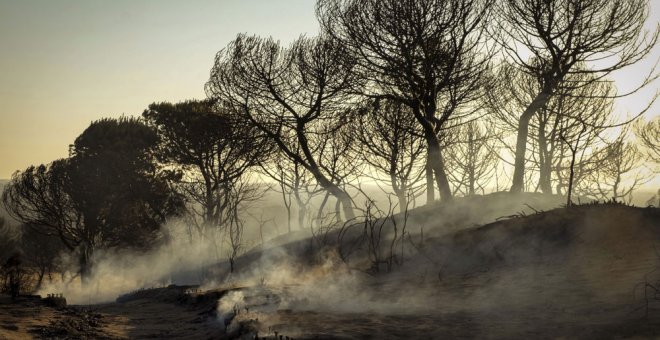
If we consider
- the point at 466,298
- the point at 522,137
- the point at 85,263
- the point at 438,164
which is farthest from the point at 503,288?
the point at 85,263

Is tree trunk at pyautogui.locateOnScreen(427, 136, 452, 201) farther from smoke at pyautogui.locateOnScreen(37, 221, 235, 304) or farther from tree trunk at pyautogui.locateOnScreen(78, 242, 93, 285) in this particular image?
tree trunk at pyautogui.locateOnScreen(78, 242, 93, 285)

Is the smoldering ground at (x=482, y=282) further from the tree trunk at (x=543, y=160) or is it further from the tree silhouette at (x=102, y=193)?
the tree silhouette at (x=102, y=193)

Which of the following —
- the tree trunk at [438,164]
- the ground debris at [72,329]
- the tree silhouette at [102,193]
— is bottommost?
the ground debris at [72,329]

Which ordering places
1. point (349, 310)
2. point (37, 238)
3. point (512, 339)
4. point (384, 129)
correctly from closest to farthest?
point (512, 339), point (349, 310), point (384, 129), point (37, 238)

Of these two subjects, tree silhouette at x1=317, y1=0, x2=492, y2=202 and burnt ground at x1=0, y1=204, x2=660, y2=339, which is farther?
tree silhouette at x1=317, y1=0, x2=492, y2=202

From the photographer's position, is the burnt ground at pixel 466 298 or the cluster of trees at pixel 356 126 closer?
the burnt ground at pixel 466 298

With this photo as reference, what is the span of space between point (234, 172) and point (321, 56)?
9.59 metres

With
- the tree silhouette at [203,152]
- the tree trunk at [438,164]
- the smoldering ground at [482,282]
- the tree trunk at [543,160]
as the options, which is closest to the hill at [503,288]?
the smoldering ground at [482,282]

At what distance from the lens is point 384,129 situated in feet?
92.6

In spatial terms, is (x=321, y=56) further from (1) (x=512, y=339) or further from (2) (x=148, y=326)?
(1) (x=512, y=339)

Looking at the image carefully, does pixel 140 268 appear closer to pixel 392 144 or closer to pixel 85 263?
pixel 85 263

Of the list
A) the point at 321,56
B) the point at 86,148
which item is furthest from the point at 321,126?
the point at 86,148

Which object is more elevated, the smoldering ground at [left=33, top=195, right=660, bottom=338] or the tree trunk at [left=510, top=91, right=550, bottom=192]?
the tree trunk at [left=510, top=91, right=550, bottom=192]

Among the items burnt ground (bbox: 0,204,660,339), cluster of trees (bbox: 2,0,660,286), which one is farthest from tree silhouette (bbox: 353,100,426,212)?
burnt ground (bbox: 0,204,660,339)
